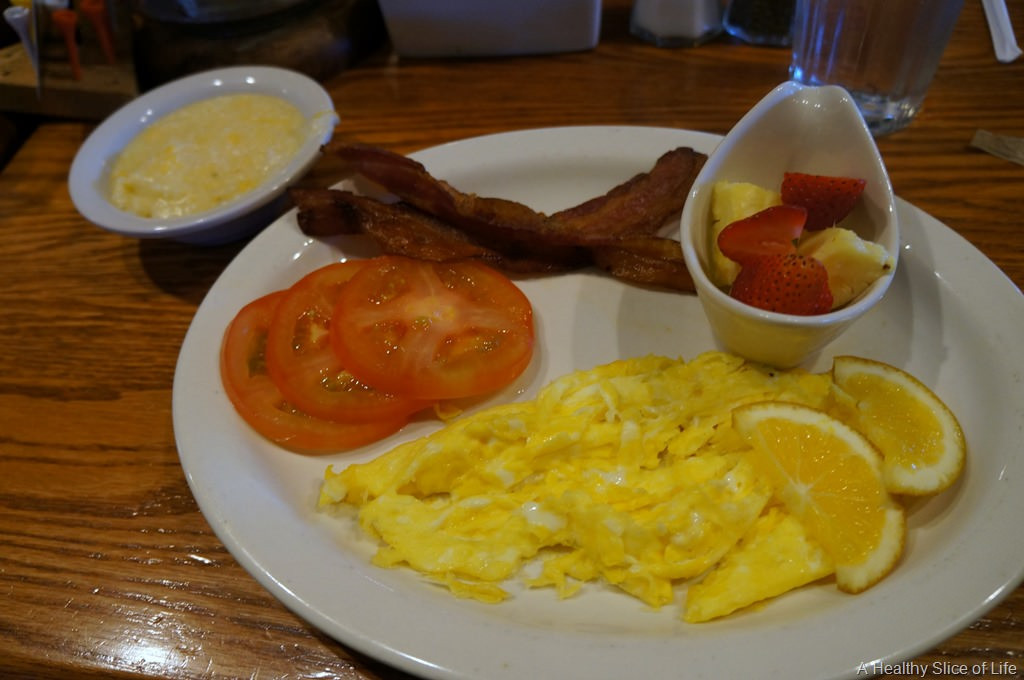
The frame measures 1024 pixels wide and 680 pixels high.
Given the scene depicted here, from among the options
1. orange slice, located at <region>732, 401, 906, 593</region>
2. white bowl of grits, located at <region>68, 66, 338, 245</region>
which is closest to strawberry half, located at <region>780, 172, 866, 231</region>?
Result: orange slice, located at <region>732, 401, 906, 593</region>

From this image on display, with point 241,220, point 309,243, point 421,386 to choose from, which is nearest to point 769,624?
point 421,386

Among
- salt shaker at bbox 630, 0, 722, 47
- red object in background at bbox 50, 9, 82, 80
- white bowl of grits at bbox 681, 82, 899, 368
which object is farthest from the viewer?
salt shaker at bbox 630, 0, 722, 47

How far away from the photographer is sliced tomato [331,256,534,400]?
1.57 m

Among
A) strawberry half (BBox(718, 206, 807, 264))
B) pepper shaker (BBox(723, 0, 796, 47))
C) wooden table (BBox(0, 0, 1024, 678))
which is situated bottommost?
wooden table (BBox(0, 0, 1024, 678))

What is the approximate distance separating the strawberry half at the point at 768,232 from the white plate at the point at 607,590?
368mm

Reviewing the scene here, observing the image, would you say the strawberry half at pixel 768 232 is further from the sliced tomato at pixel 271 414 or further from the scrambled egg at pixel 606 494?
the sliced tomato at pixel 271 414

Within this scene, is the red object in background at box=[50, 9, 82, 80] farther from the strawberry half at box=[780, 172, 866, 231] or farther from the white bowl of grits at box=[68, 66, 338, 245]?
the strawberry half at box=[780, 172, 866, 231]

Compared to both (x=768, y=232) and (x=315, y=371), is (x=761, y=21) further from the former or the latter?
(x=315, y=371)

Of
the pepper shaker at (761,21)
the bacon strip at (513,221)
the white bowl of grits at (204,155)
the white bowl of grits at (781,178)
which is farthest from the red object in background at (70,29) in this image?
the pepper shaker at (761,21)

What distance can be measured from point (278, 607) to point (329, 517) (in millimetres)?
199

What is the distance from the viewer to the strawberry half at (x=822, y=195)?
150cm

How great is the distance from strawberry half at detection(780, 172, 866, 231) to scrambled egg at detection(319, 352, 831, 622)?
0.36 metres

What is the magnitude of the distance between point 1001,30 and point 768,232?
202 centimetres

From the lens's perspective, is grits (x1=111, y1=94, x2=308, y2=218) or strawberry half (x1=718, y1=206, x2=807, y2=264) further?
grits (x1=111, y1=94, x2=308, y2=218)
